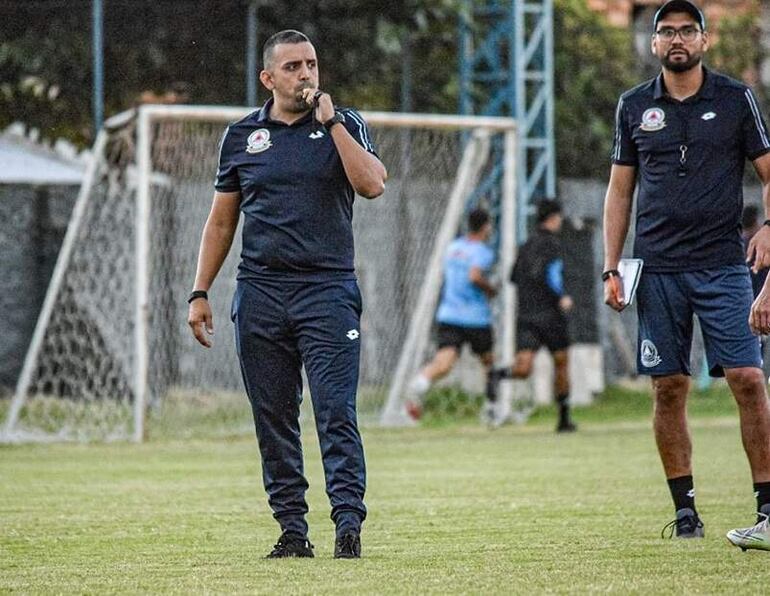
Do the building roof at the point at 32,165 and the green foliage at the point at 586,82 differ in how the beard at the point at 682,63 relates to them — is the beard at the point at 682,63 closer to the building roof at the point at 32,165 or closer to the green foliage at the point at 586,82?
the building roof at the point at 32,165

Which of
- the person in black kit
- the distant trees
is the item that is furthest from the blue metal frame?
the person in black kit

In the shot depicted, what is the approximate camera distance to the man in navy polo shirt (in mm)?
7598

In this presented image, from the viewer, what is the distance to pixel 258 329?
779 cm

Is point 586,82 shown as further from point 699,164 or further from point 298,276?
point 298,276

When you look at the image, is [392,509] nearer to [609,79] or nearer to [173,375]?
[173,375]

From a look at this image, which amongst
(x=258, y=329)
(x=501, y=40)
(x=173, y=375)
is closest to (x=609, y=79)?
(x=501, y=40)

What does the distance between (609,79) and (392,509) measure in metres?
16.3

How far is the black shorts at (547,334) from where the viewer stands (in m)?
18.1

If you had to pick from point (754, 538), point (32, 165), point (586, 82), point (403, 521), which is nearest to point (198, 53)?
point (32, 165)

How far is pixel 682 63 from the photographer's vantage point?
8242 millimetres

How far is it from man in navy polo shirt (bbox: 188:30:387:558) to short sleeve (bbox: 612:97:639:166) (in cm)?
137

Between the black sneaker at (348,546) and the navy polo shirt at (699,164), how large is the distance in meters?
1.88

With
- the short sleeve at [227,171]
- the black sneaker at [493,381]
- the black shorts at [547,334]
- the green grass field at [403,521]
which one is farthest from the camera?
the black sneaker at [493,381]

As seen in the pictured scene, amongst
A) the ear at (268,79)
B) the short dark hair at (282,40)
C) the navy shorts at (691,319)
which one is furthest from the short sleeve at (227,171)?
the navy shorts at (691,319)
